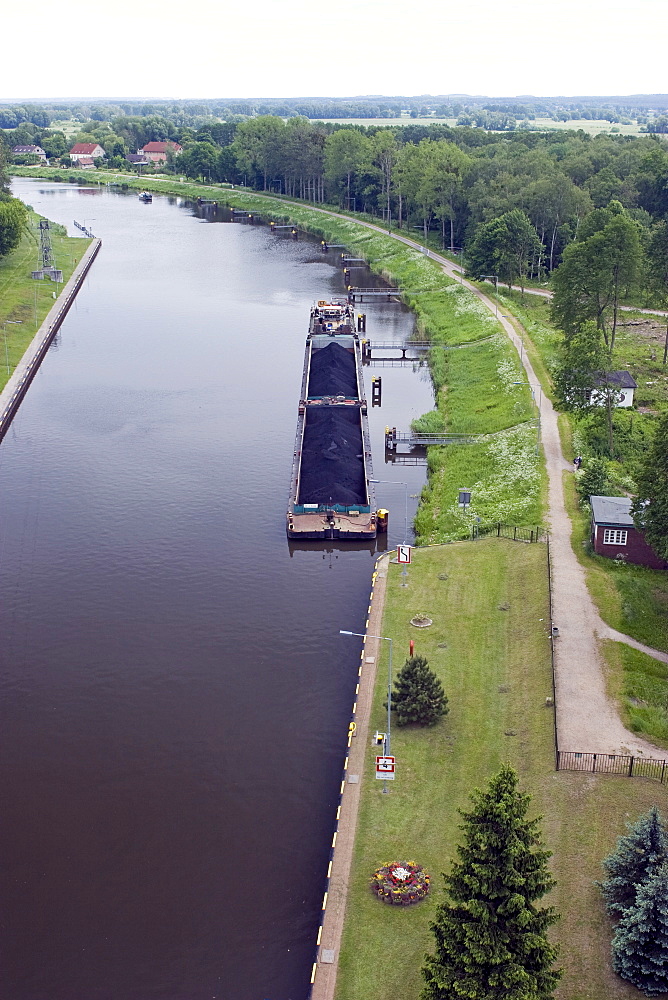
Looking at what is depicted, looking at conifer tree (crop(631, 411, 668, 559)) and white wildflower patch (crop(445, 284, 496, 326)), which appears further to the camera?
white wildflower patch (crop(445, 284, 496, 326))

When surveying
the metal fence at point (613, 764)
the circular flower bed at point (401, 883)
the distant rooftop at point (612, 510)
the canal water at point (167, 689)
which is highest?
the distant rooftop at point (612, 510)

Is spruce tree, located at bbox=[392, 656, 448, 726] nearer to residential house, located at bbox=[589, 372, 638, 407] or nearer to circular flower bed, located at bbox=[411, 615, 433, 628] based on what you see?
circular flower bed, located at bbox=[411, 615, 433, 628]

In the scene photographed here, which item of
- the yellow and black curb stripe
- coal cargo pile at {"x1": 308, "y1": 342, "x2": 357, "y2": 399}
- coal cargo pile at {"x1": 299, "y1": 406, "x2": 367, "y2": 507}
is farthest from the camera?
coal cargo pile at {"x1": 308, "y1": 342, "x2": 357, "y2": 399}

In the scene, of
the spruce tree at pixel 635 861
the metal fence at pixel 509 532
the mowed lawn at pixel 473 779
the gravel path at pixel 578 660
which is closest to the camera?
the mowed lawn at pixel 473 779

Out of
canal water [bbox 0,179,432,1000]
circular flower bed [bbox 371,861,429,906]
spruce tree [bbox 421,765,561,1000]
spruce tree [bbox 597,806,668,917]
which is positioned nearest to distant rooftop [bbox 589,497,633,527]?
canal water [bbox 0,179,432,1000]

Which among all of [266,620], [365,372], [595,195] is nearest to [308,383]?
[365,372]

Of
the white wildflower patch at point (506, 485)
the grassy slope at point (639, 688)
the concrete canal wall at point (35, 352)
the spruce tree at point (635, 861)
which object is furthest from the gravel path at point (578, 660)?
the concrete canal wall at point (35, 352)

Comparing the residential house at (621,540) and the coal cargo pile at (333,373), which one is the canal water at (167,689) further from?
the residential house at (621,540)
